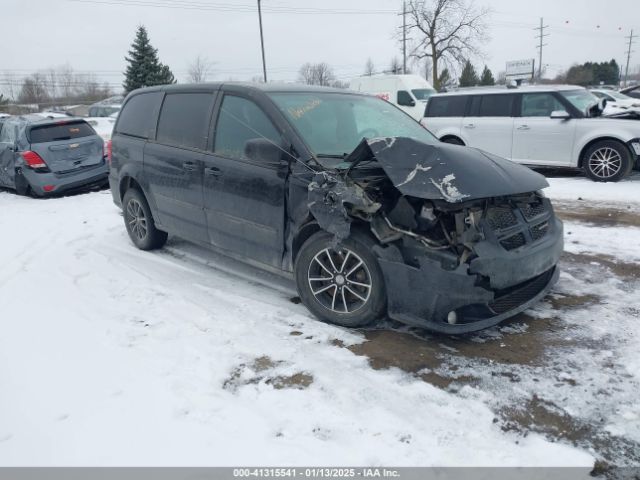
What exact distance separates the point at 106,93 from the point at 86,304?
239ft

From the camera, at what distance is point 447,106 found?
11.4m

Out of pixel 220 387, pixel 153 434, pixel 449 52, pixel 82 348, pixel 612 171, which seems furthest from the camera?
pixel 449 52

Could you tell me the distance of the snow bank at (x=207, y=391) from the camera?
8.41 feet

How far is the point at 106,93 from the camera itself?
226 ft

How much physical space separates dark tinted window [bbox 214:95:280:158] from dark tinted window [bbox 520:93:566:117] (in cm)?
760

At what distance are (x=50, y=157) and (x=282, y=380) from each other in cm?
856

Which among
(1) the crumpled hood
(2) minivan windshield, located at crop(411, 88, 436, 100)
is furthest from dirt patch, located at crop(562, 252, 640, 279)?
(2) minivan windshield, located at crop(411, 88, 436, 100)

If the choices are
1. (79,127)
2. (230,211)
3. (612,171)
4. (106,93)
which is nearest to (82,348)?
(230,211)

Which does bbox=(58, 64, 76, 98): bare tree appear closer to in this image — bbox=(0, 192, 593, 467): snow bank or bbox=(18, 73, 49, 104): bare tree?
bbox=(18, 73, 49, 104): bare tree

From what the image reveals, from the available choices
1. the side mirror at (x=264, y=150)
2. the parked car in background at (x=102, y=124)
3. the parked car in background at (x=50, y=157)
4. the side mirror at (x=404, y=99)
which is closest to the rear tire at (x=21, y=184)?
the parked car in background at (x=50, y=157)

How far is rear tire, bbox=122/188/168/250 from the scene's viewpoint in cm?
581

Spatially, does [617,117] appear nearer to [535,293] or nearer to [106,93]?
[535,293]

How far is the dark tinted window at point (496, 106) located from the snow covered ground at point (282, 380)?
638cm

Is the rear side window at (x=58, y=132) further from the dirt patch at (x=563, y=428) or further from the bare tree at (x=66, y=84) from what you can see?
the bare tree at (x=66, y=84)
